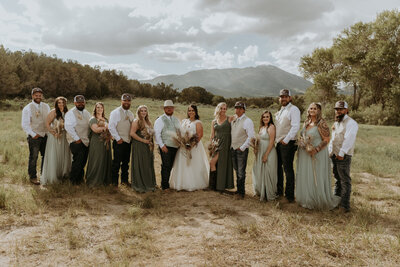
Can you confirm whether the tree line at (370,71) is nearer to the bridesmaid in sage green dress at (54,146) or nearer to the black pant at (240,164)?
the black pant at (240,164)


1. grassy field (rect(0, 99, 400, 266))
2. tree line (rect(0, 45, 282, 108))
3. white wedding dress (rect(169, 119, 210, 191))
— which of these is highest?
tree line (rect(0, 45, 282, 108))

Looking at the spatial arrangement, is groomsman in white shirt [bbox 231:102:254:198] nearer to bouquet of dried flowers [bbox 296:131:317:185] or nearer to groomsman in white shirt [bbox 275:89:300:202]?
groomsman in white shirt [bbox 275:89:300:202]

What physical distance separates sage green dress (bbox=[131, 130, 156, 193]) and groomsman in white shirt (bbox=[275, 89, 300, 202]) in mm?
3198

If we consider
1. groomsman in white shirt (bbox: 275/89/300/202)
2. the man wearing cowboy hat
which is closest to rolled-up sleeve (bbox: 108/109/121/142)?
the man wearing cowboy hat

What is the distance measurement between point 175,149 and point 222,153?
124cm

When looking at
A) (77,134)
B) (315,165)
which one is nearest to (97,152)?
(77,134)

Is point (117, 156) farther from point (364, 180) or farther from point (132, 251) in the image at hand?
point (364, 180)

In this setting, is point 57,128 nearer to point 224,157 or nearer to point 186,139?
point 186,139

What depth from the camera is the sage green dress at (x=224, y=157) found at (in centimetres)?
678

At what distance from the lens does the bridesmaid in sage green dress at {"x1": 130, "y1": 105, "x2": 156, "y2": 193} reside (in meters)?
6.95

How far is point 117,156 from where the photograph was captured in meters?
7.12

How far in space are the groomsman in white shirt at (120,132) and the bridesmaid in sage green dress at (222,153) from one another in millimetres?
2204

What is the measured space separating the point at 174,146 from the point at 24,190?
12.0 ft

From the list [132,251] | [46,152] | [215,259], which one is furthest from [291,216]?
[46,152]
